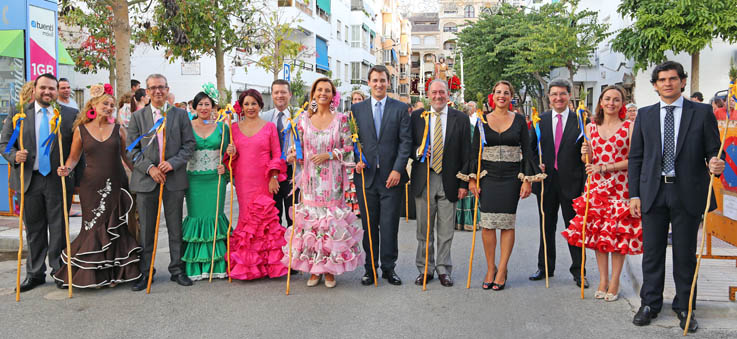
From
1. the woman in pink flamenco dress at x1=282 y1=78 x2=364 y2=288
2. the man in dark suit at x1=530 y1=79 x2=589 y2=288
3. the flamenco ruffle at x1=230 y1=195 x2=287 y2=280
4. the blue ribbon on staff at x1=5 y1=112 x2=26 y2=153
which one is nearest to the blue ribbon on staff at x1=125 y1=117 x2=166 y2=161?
the blue ribbon on staff at x1=5 y1=112 x2=26 y2=153

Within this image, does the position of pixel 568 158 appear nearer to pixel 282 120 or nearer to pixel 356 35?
pixel 282 120

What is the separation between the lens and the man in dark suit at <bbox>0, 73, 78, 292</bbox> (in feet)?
20.7

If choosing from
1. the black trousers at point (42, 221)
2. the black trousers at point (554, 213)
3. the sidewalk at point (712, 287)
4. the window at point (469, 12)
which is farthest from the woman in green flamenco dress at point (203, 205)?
the window at point (469, 12)

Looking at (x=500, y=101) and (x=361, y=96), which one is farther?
(x=361, y=96)

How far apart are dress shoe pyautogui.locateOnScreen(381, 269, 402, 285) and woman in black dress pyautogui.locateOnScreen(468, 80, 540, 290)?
2.77 feet

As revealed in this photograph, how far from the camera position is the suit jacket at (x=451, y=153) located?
6.43 m

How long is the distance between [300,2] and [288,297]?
3120 centimetres

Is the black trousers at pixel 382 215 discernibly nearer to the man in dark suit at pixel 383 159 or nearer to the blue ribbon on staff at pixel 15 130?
the man in dark suit at pixel 383 159

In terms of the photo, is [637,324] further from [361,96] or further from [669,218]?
[361,96]

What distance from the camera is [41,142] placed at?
6332 mm

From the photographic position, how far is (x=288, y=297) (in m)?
6.02

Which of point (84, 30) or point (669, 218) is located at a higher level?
point (84, 30)

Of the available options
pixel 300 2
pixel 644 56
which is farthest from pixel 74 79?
pixel 644 56

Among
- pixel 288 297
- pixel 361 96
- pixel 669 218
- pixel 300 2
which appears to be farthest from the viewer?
pixel 300 2
